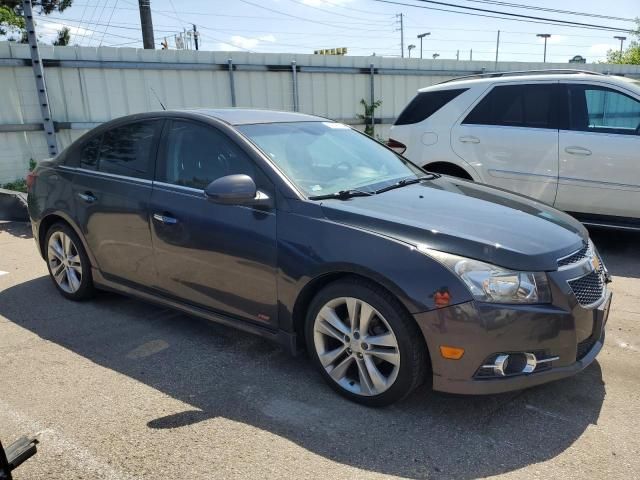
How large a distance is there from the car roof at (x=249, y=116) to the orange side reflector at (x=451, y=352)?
205 centimetres

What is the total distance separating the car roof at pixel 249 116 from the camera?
12.8 ft

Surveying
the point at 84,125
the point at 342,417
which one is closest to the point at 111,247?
the point at 342,417

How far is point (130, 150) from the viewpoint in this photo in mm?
4301

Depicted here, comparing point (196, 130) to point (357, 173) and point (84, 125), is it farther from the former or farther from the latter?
point (84, 125)

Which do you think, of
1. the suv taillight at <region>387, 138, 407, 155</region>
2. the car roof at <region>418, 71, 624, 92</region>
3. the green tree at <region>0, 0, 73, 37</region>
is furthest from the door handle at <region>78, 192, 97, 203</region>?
the green tree at <region>0, 0, 73, 37</region>

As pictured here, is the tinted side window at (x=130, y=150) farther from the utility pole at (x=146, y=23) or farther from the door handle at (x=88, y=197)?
the utility pole at (x=146, y=23)

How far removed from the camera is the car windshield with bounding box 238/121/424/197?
355 centimetres

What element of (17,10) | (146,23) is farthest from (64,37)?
(146,23)

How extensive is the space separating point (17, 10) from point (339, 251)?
26.0 metres

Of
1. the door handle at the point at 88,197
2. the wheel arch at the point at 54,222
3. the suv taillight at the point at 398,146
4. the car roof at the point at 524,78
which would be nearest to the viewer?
the door handle at the point at 88,197

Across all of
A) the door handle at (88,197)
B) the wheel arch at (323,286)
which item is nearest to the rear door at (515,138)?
the wheel arch at (323,286)

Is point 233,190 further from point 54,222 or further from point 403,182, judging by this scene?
point 54,222

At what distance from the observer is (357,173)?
3.86 meters

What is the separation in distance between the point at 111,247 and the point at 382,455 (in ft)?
8.78
